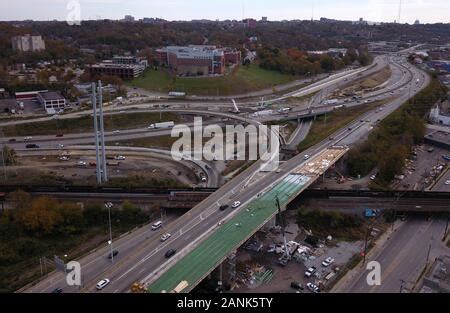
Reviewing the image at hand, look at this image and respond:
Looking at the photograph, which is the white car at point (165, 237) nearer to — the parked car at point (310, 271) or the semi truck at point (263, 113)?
the parked car at point (310, 271)

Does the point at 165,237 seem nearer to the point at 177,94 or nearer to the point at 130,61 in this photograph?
the point at 177,94

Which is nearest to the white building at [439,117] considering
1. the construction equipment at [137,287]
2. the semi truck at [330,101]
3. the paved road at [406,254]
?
the semi truck at [330,101]

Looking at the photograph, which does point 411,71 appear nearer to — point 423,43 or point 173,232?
point 423,43

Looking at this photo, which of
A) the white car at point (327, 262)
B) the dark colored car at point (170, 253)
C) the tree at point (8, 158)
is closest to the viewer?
the dark colored car at point (170, 253)

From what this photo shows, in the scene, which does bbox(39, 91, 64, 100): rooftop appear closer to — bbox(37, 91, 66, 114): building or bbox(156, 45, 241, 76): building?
bbox(37, 91, 66, 114): building
